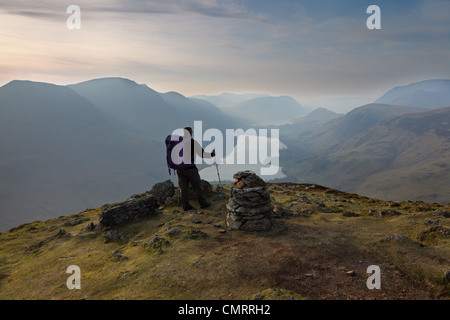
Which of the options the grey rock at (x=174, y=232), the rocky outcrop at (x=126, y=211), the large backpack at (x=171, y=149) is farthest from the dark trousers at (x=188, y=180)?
the grey rock at (x=174, y=232)

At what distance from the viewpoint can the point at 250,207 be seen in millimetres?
14992

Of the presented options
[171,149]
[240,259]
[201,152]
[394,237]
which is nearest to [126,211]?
[171,149]

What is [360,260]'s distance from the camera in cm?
1086

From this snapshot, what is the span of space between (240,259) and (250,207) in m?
4.27

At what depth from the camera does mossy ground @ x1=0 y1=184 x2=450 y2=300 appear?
9227 millimetres

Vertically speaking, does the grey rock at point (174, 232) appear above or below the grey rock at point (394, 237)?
below

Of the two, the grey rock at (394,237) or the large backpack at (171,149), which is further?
the large backpack at (171,149)

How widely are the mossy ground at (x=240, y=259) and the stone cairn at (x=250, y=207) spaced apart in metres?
0.56

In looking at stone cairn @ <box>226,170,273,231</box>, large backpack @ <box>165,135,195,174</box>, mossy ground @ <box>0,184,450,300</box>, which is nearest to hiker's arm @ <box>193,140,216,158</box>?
large backpack @ <box>165,135,195,174</box>

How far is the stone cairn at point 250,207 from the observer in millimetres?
14664

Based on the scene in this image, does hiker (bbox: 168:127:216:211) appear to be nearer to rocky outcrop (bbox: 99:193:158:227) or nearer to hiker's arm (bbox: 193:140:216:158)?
hiker's arm (bbox: 193:140:216:158)

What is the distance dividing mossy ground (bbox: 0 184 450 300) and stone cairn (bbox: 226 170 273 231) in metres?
0.56

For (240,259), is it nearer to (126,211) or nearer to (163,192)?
(126,211)

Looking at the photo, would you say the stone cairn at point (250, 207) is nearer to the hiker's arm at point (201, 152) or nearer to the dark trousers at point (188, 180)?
the hiker's arm at point (201, 152)
